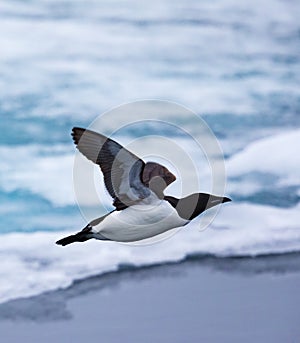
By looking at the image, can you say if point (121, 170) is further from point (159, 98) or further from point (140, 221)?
point (159, 98)

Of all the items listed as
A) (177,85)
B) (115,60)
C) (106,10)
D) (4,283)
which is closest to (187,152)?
(177,85)

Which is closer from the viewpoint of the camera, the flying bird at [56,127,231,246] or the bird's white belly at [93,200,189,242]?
the flying bird at [56,127,231,246]

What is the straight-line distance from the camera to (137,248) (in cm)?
282

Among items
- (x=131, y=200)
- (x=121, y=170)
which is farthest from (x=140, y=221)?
(x=121, y=170)

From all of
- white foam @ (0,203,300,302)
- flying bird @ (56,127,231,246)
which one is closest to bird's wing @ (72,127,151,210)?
flying bird @ (56,127,231,246)

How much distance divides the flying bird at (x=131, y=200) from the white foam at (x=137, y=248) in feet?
2.05

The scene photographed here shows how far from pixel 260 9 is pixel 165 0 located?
374mm

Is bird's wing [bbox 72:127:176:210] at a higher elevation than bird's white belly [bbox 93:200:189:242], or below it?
higher

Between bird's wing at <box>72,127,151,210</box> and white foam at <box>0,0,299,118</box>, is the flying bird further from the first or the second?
white foam at <box>0,0,299,118</box>

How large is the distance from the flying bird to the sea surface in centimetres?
63

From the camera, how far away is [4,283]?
2703 millimetres

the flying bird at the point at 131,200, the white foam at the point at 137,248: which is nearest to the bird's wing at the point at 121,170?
the flying bird at the point at 131,200

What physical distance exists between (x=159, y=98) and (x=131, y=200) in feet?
2.83

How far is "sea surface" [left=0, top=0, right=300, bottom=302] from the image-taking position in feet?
Result: 8.95
